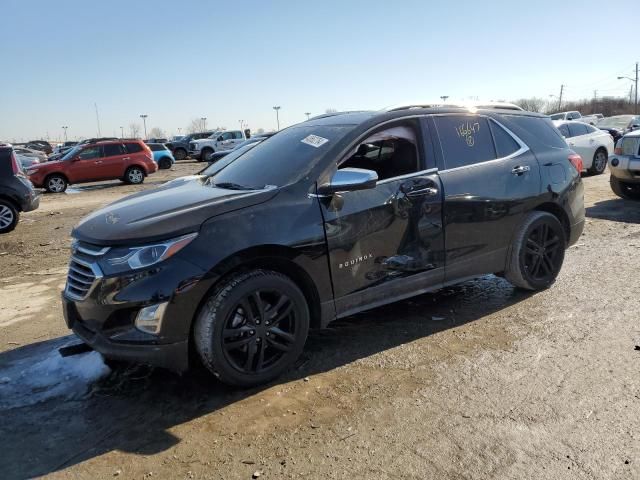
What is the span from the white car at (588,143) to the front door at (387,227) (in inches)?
477

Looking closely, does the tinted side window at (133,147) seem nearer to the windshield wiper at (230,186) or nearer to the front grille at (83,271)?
the windshield wiper at (230,186)

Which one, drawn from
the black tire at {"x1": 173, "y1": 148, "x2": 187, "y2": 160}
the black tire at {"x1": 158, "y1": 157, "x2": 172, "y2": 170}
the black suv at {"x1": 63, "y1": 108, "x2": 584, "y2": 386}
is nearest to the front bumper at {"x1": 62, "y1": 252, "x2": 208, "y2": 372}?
the black suv at {"x1": 63, "y1": 108, "x2": 584, "y2": 386}

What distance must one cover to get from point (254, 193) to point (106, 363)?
177 centimetres

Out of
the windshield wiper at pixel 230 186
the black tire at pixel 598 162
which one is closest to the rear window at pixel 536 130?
the windshield wiper at pixel 230 186

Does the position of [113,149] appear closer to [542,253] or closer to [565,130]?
[565,130]

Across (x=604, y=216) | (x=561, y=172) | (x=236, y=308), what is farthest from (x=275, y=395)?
(x=604, y=216)

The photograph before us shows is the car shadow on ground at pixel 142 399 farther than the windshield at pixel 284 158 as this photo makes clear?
No

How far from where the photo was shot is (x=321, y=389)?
3.53 meters

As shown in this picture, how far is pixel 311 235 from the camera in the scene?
3.67 m

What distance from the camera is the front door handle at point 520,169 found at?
4871 mm

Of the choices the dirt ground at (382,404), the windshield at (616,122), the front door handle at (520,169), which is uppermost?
the front door handle at (520,169)

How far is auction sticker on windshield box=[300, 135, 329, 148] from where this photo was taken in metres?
4.11

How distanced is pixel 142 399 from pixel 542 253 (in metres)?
3.81

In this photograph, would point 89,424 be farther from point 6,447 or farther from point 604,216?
point 604,216
